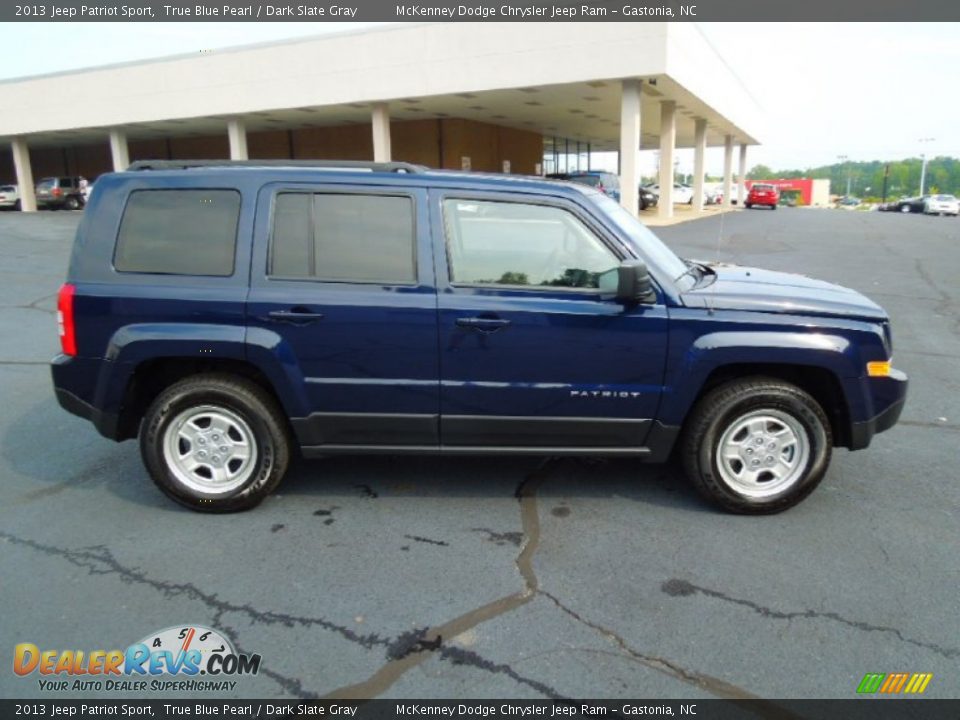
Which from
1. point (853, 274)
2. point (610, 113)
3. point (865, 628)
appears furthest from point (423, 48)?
point (865, 628)

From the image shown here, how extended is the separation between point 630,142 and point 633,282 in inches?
826

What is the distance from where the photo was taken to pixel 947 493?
12.9 ft

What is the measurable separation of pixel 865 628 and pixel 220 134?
1645 inches

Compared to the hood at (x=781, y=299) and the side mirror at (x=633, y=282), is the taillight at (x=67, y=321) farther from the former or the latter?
the hood at (x=781, y=299)

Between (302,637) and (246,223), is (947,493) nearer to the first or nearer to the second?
(302,637)

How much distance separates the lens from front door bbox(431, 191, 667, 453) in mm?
3500

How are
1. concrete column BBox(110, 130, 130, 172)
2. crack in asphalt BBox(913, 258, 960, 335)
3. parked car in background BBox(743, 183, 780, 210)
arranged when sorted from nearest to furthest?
crack in asphalt BBox(913, 258, 960, 335) → concrete column BBox(110, 130, 130, 172) → parked car in background BBox(743, 183, 780, 210)

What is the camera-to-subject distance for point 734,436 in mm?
3680

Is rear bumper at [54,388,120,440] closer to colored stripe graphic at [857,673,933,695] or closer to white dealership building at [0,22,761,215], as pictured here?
colored stripe graphic at [857,673,933,695]

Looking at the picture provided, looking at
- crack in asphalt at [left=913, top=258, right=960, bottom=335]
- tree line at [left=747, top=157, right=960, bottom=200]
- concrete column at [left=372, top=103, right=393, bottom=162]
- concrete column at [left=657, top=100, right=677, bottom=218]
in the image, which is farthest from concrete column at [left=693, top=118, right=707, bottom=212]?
tree line at [left=747, top=157, right=960, bottom=200]

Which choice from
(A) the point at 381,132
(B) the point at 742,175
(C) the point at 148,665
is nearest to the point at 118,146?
(A) the point at 381,132

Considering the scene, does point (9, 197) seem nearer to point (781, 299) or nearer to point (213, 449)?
point (213, 449)

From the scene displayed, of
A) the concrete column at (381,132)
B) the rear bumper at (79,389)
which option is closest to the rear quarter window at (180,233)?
the rear bumper at (79,389)

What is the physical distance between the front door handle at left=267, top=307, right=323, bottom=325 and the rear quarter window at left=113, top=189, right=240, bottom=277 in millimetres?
401
